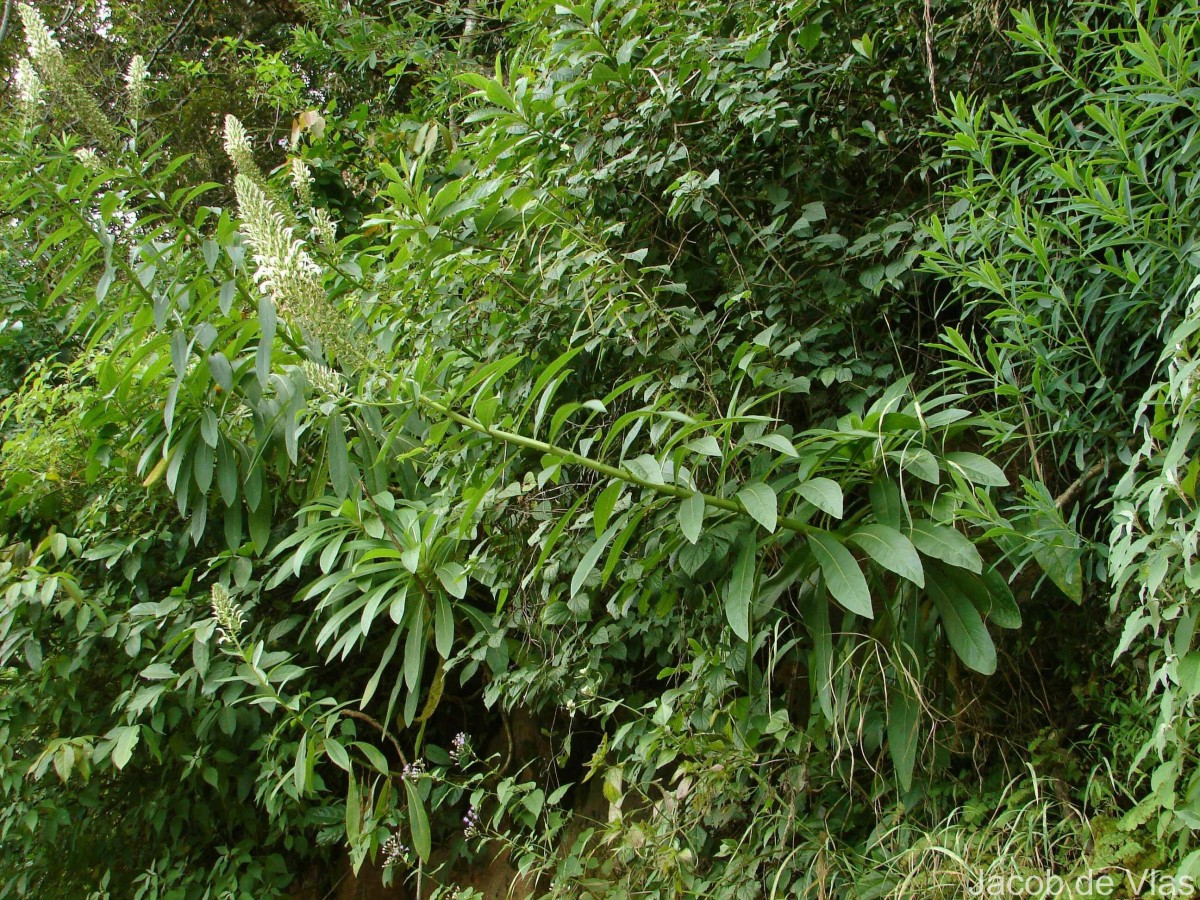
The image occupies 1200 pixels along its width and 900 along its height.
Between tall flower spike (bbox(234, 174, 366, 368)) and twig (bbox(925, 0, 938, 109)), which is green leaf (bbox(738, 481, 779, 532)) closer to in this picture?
tall flower spike (bbox(234, 174, 366, 368))

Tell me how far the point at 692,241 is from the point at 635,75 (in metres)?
0.49

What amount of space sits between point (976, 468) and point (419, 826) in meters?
1.65

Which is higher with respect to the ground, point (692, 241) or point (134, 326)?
point (134, 326)

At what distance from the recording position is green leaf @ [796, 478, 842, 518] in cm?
156

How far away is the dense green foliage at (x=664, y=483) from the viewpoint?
65.8 inches

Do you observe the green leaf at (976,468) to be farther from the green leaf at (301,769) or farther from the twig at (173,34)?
the twig at (173,34)

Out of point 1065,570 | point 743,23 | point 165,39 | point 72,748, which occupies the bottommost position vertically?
point 1065,570

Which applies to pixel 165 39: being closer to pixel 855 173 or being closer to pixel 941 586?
pixel 855 173

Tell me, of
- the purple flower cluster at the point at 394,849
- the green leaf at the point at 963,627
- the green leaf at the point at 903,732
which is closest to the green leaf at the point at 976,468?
the green leaf at the point at 963,627

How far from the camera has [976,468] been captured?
1685 mm

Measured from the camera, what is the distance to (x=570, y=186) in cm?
251

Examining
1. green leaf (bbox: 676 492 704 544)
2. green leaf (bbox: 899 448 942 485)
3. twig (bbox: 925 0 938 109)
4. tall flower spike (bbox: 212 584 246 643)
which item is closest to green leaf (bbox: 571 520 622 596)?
green leaf (bbox: 676 492 704 544)

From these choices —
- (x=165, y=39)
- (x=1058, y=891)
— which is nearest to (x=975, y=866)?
(x=1058, y=891)

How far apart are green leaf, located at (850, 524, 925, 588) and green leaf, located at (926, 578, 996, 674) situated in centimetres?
12
